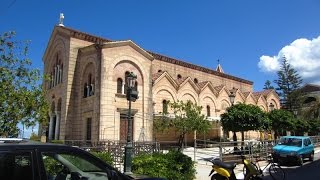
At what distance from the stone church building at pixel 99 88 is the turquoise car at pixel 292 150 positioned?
1129 cm

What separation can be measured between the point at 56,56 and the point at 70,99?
18.9ft

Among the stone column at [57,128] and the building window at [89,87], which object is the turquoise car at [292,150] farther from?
the stone column at [57,128]

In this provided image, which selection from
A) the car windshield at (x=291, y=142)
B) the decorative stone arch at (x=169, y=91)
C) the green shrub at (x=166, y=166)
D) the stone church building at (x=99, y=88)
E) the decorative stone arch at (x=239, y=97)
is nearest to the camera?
the green shrub at (x=166, y=166)

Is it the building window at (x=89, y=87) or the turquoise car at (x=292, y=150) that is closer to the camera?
the turquoise car at (x=292, y=150)

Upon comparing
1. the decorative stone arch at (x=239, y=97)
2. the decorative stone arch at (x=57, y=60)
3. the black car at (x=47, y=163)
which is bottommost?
the black car at (x=47, y=163)

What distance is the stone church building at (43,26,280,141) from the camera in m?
26.5

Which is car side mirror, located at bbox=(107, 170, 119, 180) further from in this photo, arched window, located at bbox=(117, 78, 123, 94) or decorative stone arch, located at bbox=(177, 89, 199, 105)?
decorative stone arch, located at bbox=(177, 89, 199, 105)

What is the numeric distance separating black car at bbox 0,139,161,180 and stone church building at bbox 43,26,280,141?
20.8 meters

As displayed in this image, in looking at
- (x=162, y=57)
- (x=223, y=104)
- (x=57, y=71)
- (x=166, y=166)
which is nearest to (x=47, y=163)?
(x=166, y=166)

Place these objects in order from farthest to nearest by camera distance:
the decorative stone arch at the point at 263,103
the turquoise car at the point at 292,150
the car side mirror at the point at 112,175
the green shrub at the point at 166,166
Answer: the decorative stone arch at the point at 263,103, the turquoise car at the point at 292,150, the green shrub at the point at 166,166, the car side mirror at the point at 112,175

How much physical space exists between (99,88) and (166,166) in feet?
51.5

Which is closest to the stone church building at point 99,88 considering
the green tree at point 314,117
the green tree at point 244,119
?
the green tree at point 244,119

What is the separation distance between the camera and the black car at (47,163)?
4.18 m

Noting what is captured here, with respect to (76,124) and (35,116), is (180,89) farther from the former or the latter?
(35,116)
